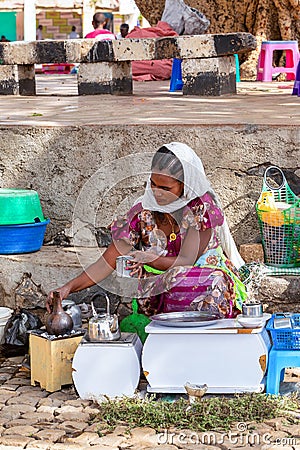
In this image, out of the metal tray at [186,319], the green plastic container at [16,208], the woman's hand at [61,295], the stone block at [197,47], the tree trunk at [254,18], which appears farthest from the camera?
the tree trunk at [254,18]

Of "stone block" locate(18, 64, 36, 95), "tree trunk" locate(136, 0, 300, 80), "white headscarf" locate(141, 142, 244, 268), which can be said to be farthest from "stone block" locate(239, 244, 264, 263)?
"tree trunk" locate(136, 0, 300, 80)

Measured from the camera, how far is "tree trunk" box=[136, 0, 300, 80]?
1090 cm

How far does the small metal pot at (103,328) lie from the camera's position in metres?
3.90

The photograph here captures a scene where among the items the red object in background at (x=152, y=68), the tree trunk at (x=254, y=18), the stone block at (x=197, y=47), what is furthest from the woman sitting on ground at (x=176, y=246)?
the tree trunk at (x=254, y=18)

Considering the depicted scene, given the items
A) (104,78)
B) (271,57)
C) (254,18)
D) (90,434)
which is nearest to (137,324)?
(90,434)

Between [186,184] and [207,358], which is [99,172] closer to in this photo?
[186,184]

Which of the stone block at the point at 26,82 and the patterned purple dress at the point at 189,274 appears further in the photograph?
the stone block at the point at 26,82

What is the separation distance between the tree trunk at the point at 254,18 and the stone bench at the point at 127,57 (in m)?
3.57

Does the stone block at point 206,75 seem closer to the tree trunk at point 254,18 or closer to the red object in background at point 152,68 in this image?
the red object in background at point 152,68

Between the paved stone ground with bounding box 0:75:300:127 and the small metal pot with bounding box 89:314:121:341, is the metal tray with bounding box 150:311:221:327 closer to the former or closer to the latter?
the small metal pot with bounding box 89:314:121:341

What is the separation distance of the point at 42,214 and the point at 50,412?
1612 millimetres

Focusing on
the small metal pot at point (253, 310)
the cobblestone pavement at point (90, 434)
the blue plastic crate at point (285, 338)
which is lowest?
the cobblestone pavement at point (90, 434)

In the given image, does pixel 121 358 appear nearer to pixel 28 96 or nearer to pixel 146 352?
pixel 146 352

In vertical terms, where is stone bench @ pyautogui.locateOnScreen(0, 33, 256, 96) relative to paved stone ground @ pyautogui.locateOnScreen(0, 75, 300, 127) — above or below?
above
